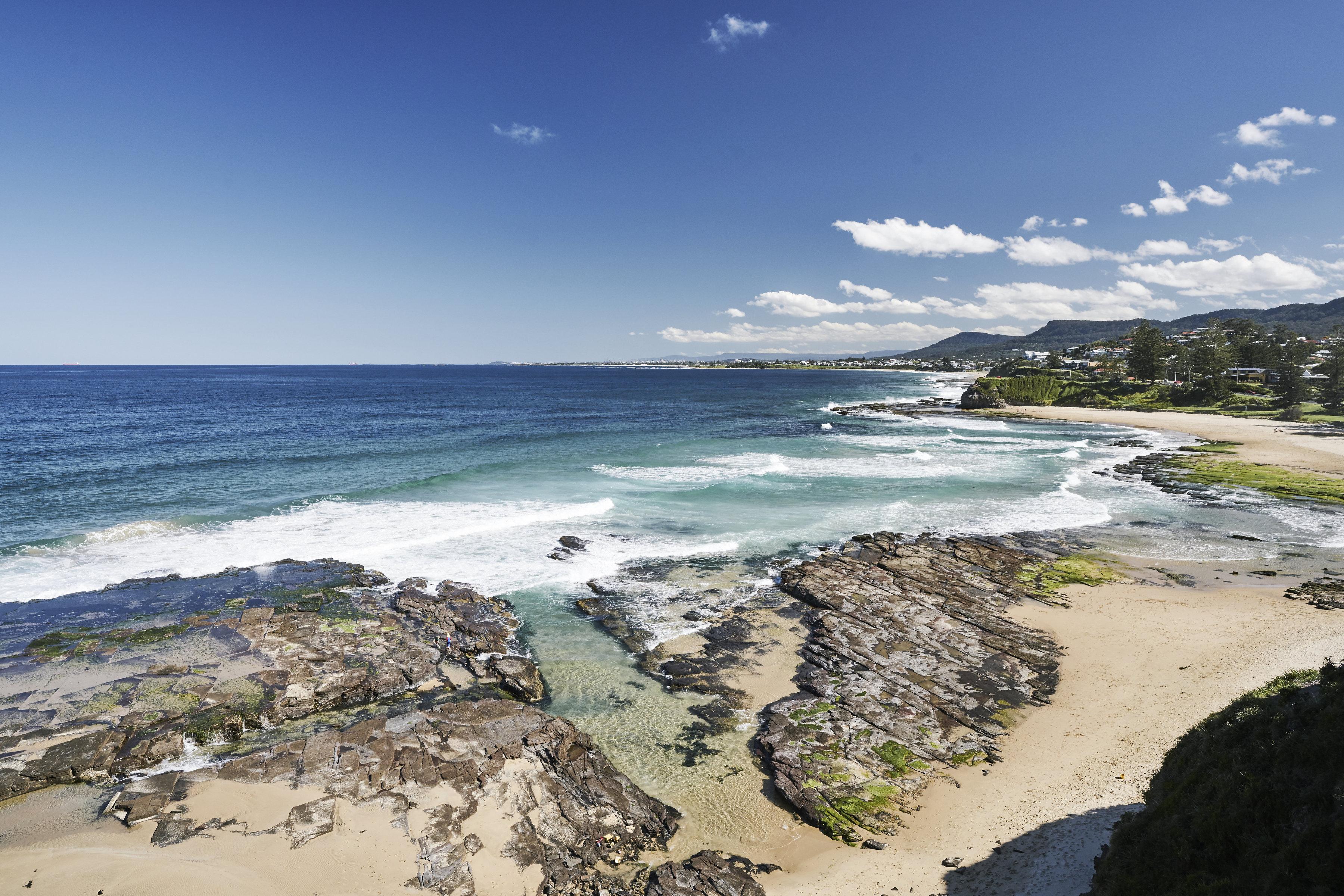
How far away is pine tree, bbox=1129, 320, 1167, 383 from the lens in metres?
96.4

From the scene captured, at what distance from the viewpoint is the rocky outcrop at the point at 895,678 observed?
41.5 feet

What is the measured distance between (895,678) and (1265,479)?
4259cm

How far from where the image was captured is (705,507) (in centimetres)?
3472

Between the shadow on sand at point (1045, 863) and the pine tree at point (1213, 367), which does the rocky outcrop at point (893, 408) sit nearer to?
the pine tree at point (1213, 367)

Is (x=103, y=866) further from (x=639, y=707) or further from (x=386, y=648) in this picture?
(x=639, y=707)

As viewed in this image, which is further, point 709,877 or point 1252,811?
point 709,877

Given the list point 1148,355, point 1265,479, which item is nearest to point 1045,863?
point 1265,479

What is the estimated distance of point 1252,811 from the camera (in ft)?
23.6

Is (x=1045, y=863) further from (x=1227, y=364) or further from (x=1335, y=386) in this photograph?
(x=1227, y=364)

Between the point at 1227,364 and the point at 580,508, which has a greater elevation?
the point at 1227,364

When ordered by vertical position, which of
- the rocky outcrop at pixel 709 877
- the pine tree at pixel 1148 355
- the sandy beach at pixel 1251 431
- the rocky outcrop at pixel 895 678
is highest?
the pine tree at pixel 1148 355

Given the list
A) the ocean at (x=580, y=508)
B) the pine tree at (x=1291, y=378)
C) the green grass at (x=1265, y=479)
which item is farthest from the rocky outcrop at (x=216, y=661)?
the pine tree at (x=1291, y=378)

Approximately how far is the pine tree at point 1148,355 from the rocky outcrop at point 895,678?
98.9m

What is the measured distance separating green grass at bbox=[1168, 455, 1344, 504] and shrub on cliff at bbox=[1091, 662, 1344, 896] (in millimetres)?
40479
